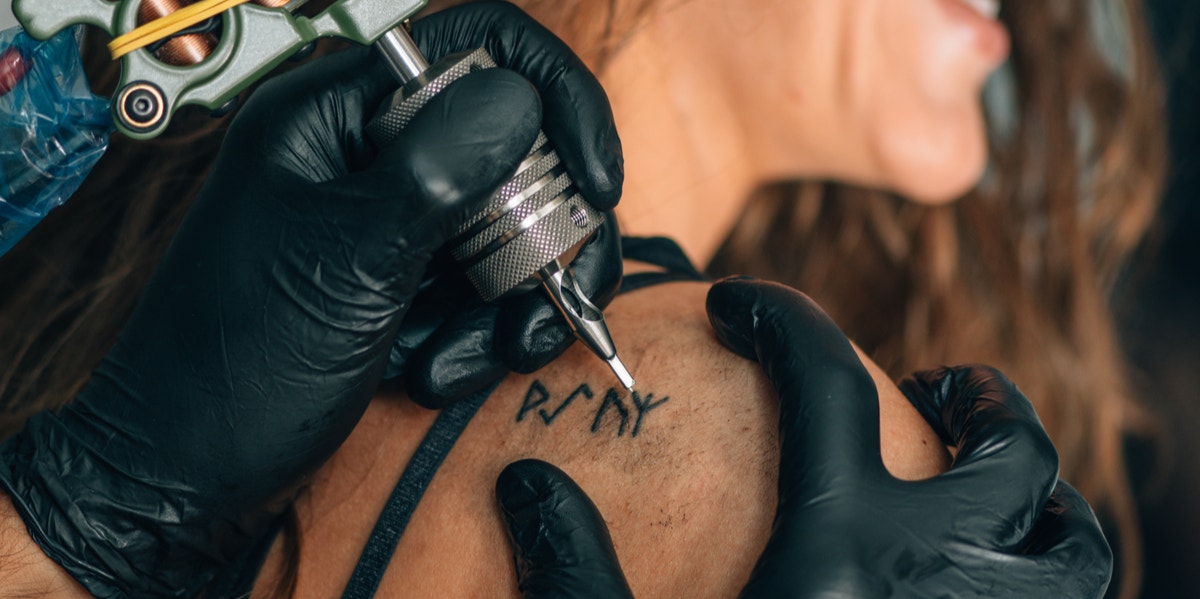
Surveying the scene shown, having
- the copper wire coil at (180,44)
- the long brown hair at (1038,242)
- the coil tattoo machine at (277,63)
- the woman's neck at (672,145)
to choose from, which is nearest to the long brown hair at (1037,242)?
the long brown hair at (1038,242)

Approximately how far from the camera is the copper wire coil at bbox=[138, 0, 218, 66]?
0.65 meters

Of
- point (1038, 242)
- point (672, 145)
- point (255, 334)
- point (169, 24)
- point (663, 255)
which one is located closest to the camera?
point (169, 24)

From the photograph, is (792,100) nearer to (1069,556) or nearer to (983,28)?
(983,28)

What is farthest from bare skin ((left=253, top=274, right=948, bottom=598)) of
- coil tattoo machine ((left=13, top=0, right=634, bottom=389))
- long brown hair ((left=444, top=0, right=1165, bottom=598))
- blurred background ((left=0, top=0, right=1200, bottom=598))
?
blurred background ((left=0, top=0, right=1200, bottom=598))

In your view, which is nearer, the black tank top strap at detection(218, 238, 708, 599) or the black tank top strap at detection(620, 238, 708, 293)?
the black tank top strap at detection(218, 238, 708, 599)

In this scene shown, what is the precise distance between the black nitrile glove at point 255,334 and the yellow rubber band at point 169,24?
153mm

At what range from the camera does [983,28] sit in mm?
1419

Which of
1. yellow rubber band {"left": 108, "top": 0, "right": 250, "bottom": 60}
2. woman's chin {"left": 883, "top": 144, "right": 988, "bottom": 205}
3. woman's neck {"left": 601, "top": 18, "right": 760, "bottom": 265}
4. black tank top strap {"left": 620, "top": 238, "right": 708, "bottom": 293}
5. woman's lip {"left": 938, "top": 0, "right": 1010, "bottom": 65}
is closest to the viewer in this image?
yellow rubber band {"left": 108, "top": 0, "right": 250, "bottom": 60}

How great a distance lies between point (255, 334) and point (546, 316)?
24cm

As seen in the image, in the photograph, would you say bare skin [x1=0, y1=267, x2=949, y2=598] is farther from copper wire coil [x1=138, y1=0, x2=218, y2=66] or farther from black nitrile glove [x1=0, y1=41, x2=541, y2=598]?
copper wire coil [x1=138, y1=0, x2=218, y2=66]

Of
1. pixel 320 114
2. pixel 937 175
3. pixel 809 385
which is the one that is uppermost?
pixel 320 114

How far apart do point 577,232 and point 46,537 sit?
52cm

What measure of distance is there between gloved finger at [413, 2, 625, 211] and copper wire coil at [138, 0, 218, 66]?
9.4 inches

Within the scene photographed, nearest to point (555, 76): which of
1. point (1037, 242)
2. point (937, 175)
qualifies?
point (937, 175)
